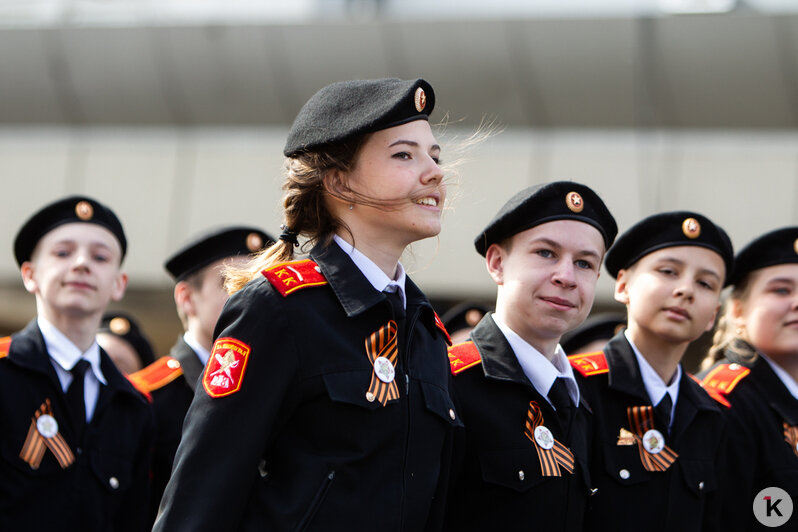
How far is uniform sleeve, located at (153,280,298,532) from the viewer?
7.54 ft

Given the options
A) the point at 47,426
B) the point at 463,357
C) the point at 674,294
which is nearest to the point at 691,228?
the point at 674,294

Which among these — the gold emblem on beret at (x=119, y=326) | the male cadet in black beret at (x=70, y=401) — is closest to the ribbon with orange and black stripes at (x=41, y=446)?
the male cadet in black beret at (x=70, y=401)

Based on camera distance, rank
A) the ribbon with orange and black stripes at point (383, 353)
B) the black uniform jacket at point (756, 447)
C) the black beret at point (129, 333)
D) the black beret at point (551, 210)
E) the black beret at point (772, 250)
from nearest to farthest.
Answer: the ribbon with orange and black stripes at point (383, 353) < the black beret at point (551, 210) < the black uniform jacket at point (756, 447) < the black beret at point (772, 250) < the black beret at point (129, 333)

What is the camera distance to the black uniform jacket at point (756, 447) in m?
3.83

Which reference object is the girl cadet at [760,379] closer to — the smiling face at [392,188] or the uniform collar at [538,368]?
the uniform collar at [538,368]

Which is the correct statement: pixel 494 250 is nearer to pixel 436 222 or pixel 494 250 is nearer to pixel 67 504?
pixel 436 222

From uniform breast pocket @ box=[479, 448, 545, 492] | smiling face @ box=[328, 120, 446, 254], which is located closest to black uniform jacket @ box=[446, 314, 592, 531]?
uniform breast pocket @ box=[479, 448, 545, 492]

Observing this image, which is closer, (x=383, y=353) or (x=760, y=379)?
(x=383, y=353)

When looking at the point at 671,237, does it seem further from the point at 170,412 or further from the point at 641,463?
the point at 170,412

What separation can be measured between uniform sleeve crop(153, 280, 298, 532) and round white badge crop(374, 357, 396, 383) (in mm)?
203

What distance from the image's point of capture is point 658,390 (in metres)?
3.68

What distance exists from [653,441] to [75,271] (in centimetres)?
237

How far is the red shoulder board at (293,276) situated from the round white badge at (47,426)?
1.66 meters

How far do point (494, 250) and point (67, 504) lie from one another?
180cm
